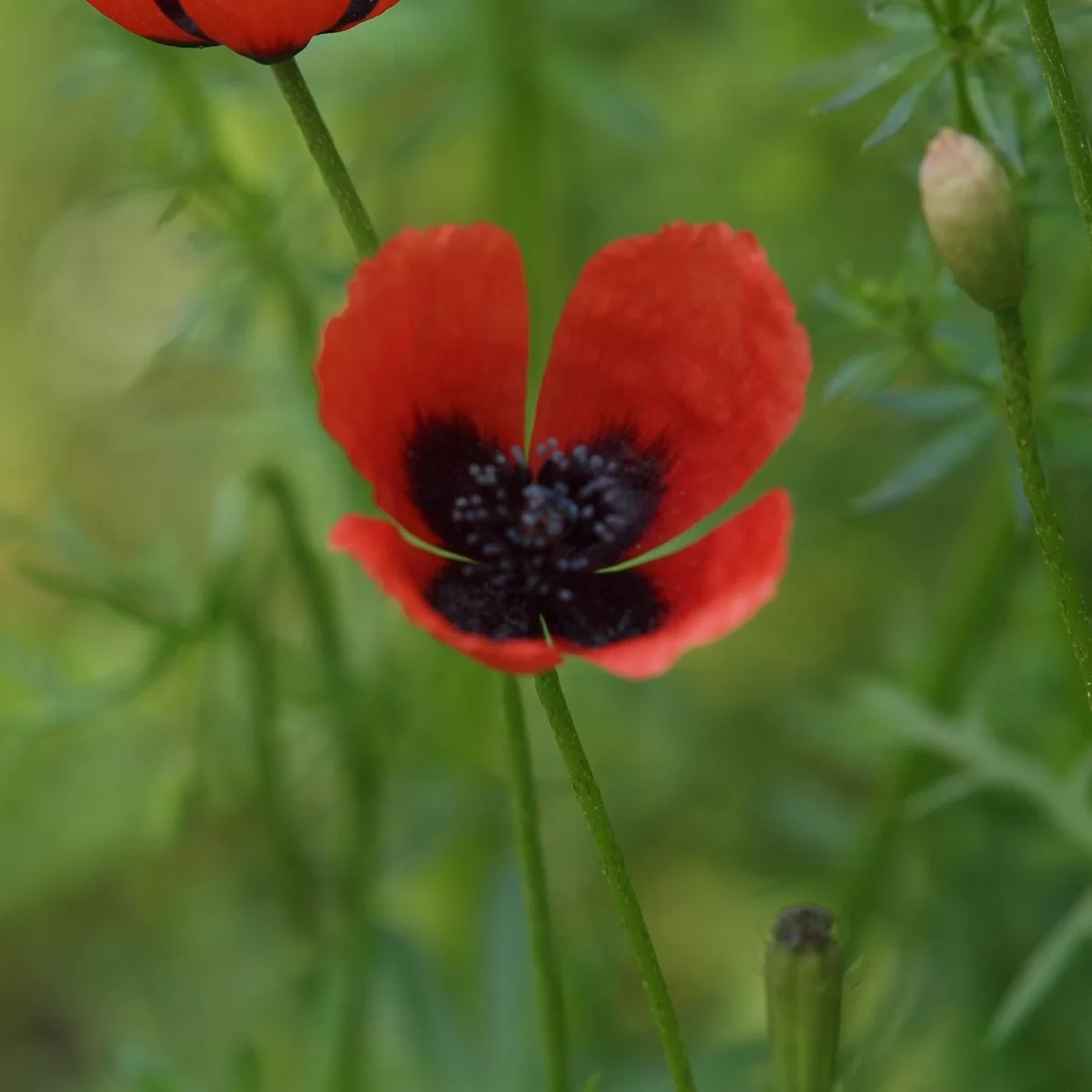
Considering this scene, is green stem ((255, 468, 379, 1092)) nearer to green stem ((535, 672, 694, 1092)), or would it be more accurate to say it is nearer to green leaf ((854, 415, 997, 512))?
green leaf ((854, 415, 997, 512))

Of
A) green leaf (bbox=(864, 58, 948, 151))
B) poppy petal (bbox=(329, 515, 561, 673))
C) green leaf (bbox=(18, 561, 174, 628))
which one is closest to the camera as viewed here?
poppy petal (bbox=(329, 515, 561, 673))

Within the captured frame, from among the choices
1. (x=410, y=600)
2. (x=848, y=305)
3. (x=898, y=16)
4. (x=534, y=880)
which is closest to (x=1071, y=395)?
(x=848, y=305)

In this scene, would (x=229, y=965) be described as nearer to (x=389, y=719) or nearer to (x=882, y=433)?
(x=389, y=719)

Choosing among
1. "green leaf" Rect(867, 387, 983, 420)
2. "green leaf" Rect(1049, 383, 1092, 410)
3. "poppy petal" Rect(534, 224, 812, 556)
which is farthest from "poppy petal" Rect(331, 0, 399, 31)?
"green leaf" Rect(1049, 383, 1092, 410)

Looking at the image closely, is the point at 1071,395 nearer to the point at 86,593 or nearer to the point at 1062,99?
the point at 1062,99

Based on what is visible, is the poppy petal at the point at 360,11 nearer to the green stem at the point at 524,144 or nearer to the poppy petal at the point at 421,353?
the poppy petal at the point at 421,353

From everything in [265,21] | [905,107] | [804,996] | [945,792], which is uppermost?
[265,21]

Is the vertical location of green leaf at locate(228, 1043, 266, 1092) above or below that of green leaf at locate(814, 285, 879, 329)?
below

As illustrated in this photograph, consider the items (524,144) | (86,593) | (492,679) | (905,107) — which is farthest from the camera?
(524,144)
